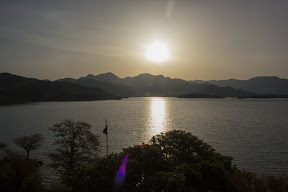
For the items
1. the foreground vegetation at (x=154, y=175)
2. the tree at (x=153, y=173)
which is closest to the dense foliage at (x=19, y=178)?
the foreground vegetation at (x=154, y=175)

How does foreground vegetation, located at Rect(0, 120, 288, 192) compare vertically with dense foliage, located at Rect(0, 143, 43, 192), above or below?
above

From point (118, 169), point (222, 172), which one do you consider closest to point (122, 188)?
point (118, 169)

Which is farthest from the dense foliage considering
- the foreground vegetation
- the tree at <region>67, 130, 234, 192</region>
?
the tree at <region>67, 130, 234, 192</region>

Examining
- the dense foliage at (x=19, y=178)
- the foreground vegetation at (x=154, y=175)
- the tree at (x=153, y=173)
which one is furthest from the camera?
the dense foliage at (x=19, y=178)

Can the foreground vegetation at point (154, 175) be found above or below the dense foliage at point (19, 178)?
above

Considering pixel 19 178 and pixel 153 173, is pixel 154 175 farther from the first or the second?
pixel 19 178

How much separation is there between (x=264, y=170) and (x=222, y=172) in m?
32.0

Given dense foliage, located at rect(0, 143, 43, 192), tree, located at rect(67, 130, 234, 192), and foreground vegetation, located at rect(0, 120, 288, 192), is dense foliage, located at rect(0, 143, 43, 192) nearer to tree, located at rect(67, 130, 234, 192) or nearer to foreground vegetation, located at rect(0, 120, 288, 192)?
foreground vegetation, located at rect(0, 120, 288, 192)

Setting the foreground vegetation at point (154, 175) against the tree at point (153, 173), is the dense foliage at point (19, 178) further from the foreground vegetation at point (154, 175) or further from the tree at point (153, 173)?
the tree at point (153, 173)

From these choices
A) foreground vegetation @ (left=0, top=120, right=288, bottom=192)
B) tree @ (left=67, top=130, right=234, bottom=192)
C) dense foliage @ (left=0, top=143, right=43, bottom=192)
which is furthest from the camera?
dense foliage @ (left=0, top=143, right=43, bottom=192)

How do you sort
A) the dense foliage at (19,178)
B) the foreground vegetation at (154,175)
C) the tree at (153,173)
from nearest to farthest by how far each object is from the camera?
the tree at (153,173) < the foreground vegetation at (154,175) < the dense foliage at (19,178)

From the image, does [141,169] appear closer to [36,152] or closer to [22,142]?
[22,142]

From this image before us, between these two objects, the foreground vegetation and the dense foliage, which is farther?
the dense foliage

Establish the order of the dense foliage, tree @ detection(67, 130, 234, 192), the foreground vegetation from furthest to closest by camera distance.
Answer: the dense foliage → the foreground vegetation → tree @ detection(67, 130, 234, 192)
